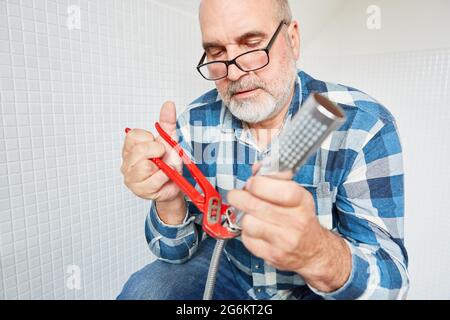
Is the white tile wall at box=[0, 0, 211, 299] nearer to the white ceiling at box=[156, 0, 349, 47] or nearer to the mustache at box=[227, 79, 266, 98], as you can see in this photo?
the white ceiling at box=[156, 0, 349, 47]

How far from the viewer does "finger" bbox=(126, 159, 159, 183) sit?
0.52 m

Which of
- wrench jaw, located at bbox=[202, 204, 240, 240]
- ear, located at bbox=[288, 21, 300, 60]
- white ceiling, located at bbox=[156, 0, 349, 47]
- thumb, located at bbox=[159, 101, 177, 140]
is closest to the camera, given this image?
wrench jaw, located at bbox=[202, 204, 240, 240]

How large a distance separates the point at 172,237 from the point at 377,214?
395 millimetres

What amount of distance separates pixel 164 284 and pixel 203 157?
0.97 ft

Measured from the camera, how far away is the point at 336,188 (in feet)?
2.15

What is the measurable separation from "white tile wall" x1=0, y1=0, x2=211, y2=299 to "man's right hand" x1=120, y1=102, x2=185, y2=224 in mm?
367

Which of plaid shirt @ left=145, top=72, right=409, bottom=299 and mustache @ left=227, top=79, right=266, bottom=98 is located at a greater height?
mustache @ left=227, top=79, right=266, bottom=98

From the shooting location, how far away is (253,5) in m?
0.64


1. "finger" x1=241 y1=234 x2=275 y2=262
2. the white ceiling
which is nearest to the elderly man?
"finger" x1=241 y1=234 x2=275 y2=262

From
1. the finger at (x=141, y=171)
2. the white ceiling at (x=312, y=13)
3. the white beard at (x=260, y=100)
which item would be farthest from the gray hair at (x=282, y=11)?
the white ceiling at (x=312, y=13)

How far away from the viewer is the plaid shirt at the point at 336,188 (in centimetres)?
52

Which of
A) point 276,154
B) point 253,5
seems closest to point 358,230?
point 276,154
